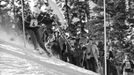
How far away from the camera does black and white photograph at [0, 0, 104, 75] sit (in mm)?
17641

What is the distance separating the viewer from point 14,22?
71.8 feet

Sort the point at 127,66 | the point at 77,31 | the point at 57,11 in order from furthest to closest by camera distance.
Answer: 1. the point at 57,11
2. the point at 77,31
3. the point at 127,66

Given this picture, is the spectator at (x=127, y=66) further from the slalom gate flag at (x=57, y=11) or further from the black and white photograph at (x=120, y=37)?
the slalom gate flag at (x=57, y=11)

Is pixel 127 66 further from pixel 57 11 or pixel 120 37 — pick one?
pixel 57 11

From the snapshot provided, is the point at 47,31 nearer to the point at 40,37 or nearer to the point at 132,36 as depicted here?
the point at 40,37

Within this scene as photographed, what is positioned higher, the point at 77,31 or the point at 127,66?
the point at 77,31

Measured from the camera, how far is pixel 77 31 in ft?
64.1

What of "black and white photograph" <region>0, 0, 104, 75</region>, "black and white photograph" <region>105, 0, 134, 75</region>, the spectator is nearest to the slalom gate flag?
"black and white photograph" <region>0, 0, 104, 75</region>

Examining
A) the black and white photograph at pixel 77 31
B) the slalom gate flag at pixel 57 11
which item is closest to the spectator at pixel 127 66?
the black and white photograph at pixel 77 31

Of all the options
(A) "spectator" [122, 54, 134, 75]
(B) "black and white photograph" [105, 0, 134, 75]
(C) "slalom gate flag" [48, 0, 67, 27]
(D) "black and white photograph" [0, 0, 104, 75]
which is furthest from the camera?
(C) "slalom gate flag" [48, 0, 67, 27]

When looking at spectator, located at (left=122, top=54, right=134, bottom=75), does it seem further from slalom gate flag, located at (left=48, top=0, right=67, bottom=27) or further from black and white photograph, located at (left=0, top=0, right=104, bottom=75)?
slalom gate flag, located at (left=48, top=0, right=67, bottom=27)

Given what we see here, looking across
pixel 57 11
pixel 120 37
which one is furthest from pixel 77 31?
pixel 120 37

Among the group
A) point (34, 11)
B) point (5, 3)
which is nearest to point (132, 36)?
point (34, 11)

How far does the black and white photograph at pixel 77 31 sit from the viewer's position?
1764 centimetres
